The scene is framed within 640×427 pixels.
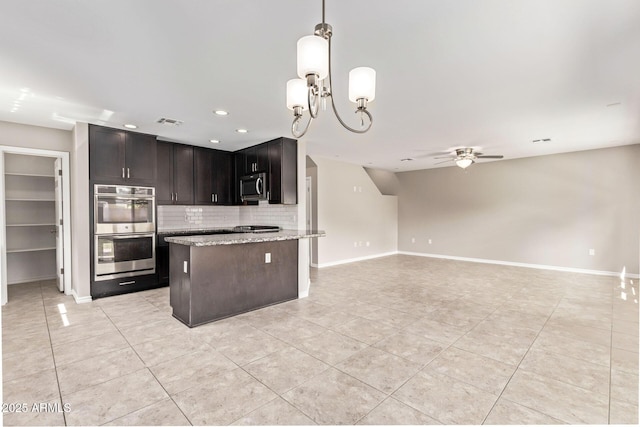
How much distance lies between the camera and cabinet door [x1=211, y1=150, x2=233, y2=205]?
5598mm

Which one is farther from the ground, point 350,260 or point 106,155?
point 106,155

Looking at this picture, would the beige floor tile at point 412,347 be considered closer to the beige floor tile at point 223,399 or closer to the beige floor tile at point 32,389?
the beige floor tile at point 223,399

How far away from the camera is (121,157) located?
434cm

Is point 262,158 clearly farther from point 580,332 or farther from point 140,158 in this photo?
point 580,332

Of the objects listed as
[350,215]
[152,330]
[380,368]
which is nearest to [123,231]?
[152,330]

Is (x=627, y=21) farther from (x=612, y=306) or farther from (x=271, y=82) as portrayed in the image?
(x=612, y=306)

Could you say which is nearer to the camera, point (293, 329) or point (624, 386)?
point (624, 386)

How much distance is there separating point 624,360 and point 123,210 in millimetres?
5866

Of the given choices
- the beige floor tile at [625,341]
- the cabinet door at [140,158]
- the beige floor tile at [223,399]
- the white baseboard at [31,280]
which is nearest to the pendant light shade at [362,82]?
the beige floor tile at [223,399]

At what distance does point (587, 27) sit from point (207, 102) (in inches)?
128

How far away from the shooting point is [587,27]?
1958 millimetres

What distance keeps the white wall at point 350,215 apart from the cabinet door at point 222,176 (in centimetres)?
184

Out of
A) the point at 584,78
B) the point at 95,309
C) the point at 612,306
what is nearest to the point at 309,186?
the point at 95,309

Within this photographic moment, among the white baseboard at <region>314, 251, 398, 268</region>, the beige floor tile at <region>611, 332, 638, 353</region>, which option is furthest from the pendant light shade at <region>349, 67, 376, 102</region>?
the white baseboard at <region>314, 251, 398, 268</region>
